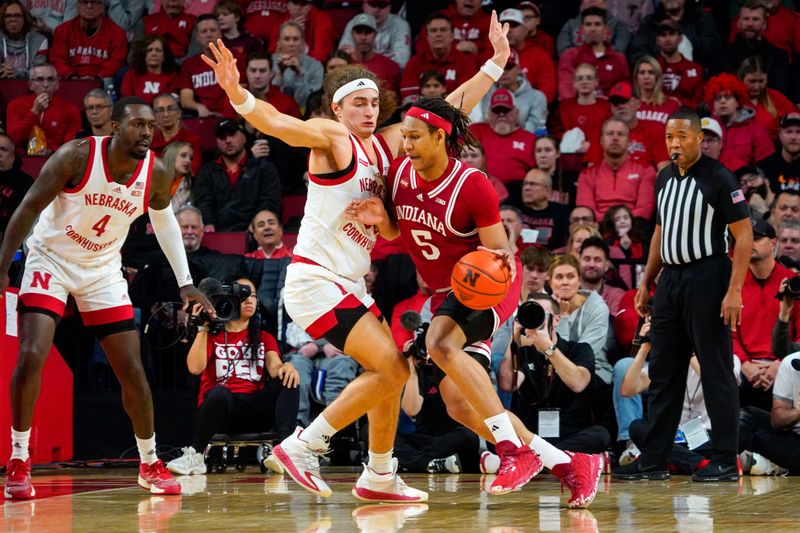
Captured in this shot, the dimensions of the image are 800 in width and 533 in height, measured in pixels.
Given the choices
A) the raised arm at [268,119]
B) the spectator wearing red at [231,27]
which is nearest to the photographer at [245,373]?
the raised arm at [268,119]

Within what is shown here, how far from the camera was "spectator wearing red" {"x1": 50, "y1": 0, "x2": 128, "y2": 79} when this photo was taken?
41.8 feet

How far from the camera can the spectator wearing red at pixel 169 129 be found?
36.2ft

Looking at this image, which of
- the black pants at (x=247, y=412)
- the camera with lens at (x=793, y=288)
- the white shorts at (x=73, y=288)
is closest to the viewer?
the white shorts at (x=73, y=288)

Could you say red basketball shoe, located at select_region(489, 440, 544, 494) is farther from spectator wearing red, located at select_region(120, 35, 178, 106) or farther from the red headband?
spectator wearing red, located at select_region(120, 35, 178, 106)

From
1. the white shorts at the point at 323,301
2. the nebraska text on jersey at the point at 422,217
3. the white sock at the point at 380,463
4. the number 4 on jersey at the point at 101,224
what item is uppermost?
the number 4 on jersey at the point at 101,224

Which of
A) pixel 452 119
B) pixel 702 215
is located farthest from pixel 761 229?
pixel 452 119

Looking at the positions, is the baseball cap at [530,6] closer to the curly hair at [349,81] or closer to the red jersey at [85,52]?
the red jersey at [85,52]

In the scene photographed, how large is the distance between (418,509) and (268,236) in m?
4.74

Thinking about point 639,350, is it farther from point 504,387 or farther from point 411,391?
point 411,391

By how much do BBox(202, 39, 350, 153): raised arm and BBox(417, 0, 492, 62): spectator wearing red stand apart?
727 centimetres

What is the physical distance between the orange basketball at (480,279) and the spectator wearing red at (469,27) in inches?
297

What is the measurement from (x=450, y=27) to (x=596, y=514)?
7.96 metres

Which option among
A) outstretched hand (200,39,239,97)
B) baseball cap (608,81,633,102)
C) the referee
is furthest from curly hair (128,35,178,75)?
outstretched hand (200,39,239,97)

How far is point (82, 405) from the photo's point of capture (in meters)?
8.88
